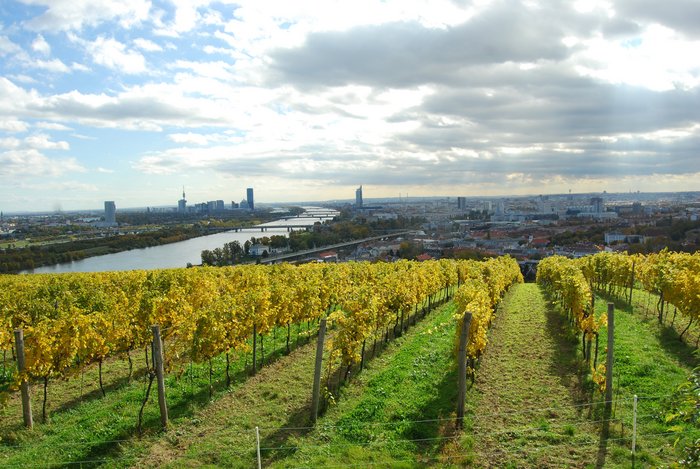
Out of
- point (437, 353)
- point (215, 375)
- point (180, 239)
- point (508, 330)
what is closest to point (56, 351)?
point (215, 375)

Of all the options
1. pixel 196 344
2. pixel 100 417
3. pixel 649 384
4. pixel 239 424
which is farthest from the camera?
pixel 196 344

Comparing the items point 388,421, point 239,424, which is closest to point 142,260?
point 239,424

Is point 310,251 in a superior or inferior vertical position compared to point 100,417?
inferior

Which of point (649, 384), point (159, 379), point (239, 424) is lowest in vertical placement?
point (239, 424)

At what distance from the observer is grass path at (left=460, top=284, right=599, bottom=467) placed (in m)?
7.27

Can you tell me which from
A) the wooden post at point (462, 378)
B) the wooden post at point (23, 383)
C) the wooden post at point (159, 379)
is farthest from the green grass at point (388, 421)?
the wooden post at point (23, 383)

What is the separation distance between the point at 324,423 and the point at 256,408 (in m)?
1.76

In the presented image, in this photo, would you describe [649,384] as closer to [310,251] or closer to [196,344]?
[196,344]

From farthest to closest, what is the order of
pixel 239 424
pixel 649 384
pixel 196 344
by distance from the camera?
pixel 196 344, pixel 649 384, pixel 239 424

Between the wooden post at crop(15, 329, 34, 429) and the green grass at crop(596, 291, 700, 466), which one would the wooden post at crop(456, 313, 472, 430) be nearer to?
the green grass at crop(596, 291, 700, 466)

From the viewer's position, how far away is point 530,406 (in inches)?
355

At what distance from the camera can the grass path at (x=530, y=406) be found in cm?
727

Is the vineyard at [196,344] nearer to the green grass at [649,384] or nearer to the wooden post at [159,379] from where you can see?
the wooden post at [159,379]

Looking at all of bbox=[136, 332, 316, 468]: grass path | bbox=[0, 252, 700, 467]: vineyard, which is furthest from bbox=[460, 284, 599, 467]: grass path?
bbox=[136, 332, 316, 468]: grass path
